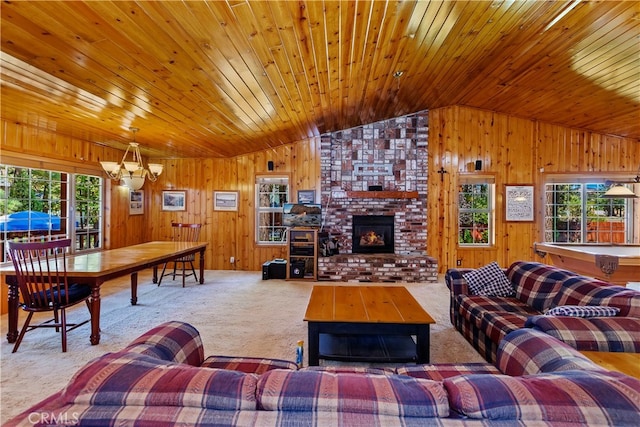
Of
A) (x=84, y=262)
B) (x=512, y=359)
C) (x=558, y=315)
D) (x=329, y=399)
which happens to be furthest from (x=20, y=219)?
(x=558, y=315)

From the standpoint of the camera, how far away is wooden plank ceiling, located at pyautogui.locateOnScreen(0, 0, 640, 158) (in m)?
2.04

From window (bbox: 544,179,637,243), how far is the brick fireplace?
2549 millimetres

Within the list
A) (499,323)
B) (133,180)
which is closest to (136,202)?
(133,180)

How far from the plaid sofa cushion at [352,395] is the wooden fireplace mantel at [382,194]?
16.9 feet

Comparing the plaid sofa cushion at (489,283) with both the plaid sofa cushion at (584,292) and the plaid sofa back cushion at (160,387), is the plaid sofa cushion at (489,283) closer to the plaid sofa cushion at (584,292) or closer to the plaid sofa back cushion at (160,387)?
the plaid sofa cushion at (584,292)

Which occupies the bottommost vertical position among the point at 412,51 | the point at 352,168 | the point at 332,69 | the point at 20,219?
the point at 20,219

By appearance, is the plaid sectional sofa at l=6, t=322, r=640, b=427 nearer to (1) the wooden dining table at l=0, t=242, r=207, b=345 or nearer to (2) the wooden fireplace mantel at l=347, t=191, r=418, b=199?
(1) the wooden dining table at l=0, t=242, r=207, b=345

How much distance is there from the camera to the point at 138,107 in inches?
133

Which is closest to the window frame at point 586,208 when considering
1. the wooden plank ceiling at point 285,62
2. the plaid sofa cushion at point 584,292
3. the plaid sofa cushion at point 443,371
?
the wooden plank ceiling at point 285,62

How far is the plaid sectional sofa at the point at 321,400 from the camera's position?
2.60 ft

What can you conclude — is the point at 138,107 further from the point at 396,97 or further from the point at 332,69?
the point at 396,97

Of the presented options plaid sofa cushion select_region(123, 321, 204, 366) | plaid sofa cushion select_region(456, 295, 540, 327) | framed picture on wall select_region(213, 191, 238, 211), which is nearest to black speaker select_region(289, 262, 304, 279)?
framed picture on wall select_region(213, 191, 238, 211)

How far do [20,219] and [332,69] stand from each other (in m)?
4.32

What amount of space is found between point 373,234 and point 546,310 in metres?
3.67
